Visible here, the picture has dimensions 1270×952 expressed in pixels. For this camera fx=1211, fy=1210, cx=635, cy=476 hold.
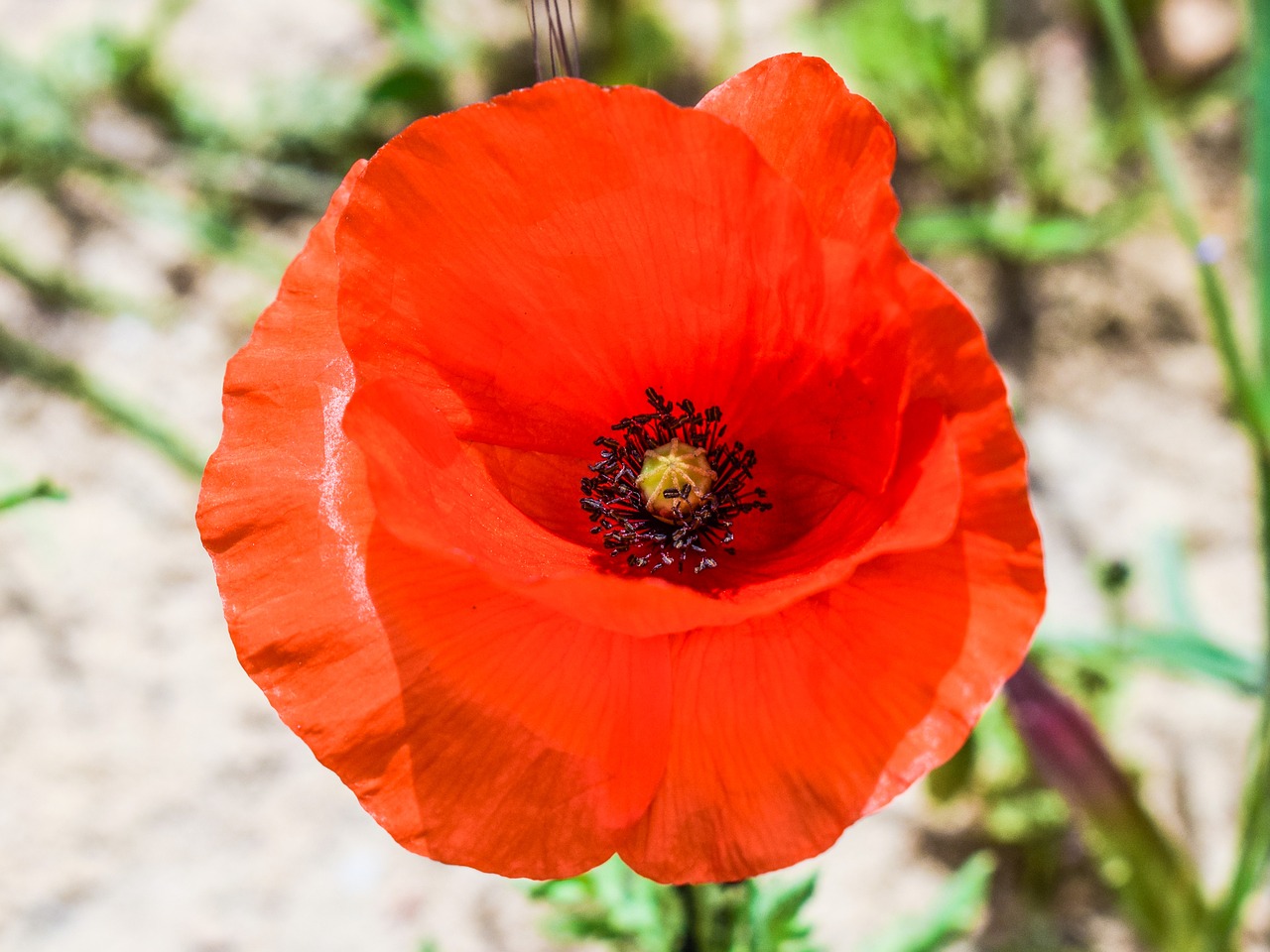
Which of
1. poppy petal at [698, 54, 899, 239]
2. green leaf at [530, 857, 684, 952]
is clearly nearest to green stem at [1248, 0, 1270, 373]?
poppy petal at [698, 54, 899, 239]

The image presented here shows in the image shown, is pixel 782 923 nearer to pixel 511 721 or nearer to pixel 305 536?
pixel 511 721

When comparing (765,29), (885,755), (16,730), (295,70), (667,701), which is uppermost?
(295,70)

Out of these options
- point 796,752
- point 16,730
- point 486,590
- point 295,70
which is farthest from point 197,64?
point 796,752

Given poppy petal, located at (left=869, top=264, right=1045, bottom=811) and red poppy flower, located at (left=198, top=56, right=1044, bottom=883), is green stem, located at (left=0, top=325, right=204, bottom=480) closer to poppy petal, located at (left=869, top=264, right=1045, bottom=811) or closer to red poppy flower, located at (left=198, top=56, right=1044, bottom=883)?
red poppy flower, located at (left=198, top=56, right=1044, bottom=883)

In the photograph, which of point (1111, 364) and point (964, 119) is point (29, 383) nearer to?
point (964, 119)

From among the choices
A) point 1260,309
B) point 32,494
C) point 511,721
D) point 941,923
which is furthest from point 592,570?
point 1260,309
